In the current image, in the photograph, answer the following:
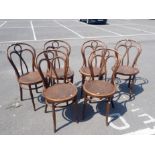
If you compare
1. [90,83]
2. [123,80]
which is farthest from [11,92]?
[123,80]

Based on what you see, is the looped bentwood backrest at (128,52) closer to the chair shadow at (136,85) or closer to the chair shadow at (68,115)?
the chair shadow at (136,85)

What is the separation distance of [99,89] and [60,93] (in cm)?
66

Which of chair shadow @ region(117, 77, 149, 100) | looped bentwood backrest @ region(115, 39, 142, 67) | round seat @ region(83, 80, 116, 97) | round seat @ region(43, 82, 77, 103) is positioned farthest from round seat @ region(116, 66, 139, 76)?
round seat @ region(43, 82, 77, 103)

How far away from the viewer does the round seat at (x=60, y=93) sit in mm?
2713

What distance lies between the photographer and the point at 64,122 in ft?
10.1

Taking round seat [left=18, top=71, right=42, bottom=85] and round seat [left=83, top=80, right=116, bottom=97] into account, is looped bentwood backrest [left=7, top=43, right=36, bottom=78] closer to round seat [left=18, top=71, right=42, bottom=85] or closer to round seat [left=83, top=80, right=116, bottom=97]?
round seat [left=18, top=71, right=42, bottom=85]

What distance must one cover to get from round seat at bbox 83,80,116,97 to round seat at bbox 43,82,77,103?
0.81ft

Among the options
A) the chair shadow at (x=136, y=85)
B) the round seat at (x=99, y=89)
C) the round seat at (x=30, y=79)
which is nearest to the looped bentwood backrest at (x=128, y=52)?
the chair shadow at (x=136, y=85)

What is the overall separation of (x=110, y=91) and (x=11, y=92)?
91.7 inches

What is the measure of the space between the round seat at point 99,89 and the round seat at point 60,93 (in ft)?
0.81

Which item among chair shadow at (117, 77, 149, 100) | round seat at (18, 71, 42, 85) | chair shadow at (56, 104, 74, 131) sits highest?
round seat at (18, 71, 42, 85)

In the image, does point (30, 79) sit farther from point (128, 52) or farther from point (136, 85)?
point (128, 52)

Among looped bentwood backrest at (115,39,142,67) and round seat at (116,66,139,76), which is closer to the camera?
round seat at (116,66,139,76)

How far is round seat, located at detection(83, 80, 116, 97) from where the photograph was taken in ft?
9.35
